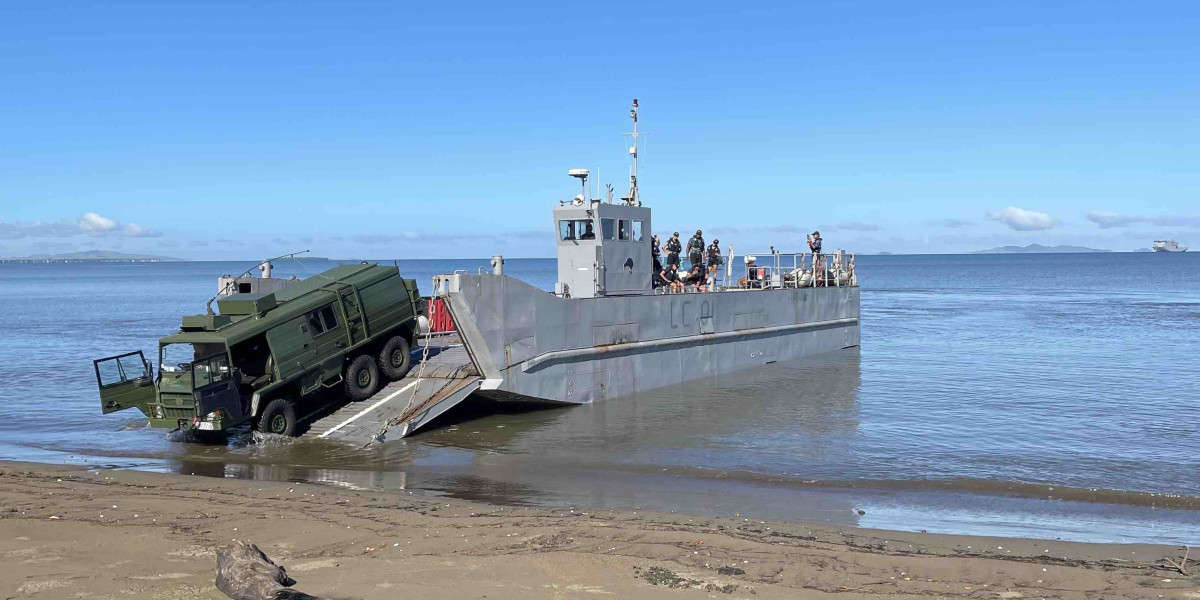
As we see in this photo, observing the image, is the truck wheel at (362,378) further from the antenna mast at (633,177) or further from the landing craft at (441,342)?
the antenna mast at (633,177)

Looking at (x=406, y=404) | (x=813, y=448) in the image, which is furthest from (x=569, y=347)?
(x=813, y=448)

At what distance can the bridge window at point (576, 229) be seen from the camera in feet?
68.0

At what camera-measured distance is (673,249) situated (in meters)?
23.8

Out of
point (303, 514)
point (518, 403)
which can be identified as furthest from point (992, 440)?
point (303, 514)

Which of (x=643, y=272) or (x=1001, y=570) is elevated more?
(x=643, y=272)

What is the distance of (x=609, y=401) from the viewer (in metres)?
20.0

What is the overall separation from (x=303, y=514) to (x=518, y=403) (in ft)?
30.3

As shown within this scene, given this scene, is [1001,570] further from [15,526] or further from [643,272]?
[643,272]

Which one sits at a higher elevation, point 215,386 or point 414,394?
point 215,386

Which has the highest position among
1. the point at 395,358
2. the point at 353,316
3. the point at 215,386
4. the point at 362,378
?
the point at 353,316

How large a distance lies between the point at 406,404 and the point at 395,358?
127cm

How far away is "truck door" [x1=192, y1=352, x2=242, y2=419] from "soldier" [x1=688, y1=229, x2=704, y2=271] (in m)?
12.5

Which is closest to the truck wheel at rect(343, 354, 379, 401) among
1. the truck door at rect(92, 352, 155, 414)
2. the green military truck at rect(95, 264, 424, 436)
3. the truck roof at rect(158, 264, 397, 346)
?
the green military truck at rect(95, 264, 424, 436)

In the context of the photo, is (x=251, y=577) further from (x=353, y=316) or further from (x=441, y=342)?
(x=441, y=342)
